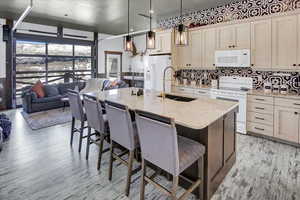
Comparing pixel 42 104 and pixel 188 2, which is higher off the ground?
pixel 188 2

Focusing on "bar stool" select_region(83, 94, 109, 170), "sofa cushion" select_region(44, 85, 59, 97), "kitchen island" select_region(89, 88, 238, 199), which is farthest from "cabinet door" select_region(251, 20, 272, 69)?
"sofa cushion" select_region(44, 85, 59, 97)

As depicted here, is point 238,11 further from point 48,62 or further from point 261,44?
point 48,62

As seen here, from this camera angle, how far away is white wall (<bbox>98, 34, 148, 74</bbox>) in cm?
914

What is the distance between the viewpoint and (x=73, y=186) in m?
2.41

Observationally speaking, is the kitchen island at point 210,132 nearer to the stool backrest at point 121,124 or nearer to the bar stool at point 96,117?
the stool backrest at point 121,124

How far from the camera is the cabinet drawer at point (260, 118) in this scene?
3820mm

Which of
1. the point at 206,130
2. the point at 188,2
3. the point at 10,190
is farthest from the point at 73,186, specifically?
the point at 188,2

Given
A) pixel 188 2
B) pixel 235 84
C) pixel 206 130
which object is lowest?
pixel 206 130

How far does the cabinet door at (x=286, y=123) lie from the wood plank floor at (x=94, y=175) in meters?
0.19

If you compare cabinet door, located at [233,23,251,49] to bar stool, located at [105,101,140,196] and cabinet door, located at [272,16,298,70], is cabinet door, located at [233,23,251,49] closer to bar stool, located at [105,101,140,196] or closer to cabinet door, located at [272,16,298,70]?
cabinet door, located at [272,16,298,70]

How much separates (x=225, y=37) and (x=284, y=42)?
1.26 m

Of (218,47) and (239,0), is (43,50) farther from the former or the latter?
(239,0)

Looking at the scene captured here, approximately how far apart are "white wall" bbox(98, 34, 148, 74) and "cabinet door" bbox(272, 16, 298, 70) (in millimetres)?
6244

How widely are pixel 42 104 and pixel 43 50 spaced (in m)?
2.30
